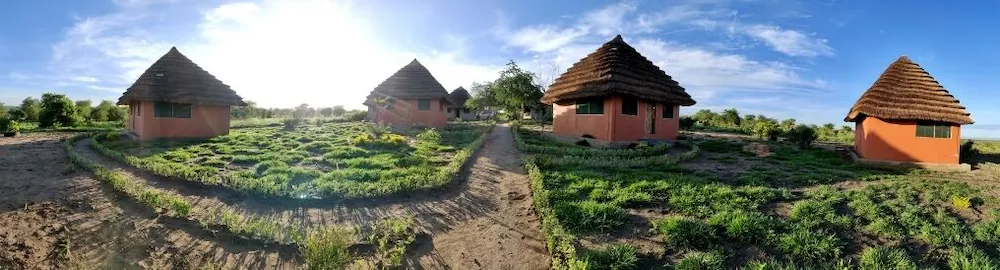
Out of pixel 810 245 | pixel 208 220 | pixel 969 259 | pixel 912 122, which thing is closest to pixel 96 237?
pixel 208 220

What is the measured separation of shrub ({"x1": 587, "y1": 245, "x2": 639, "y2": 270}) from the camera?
570 cm

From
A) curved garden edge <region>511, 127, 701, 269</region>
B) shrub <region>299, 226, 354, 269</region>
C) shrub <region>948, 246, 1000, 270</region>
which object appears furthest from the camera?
shrub <region>948, 246, 1000, 270</region>

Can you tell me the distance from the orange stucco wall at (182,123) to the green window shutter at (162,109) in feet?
0.45

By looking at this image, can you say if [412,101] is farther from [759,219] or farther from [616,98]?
[759,219]

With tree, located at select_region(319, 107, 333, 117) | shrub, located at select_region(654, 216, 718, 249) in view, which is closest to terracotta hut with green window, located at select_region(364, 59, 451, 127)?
shrub, located at select_region(654, 216, 718, 249)

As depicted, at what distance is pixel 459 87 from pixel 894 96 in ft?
127

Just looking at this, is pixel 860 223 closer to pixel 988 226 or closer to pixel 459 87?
pixel 988 226

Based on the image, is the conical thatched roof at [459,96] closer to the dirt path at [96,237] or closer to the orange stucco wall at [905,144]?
the orange stucco wall at [905,144]

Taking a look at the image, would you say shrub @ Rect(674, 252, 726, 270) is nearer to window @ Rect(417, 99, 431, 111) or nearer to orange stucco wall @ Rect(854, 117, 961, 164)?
orange stucco wall @ Rect(854, 117, 961, 164)

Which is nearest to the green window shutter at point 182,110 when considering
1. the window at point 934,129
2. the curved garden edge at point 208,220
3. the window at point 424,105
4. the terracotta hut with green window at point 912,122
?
the window at point 424,105

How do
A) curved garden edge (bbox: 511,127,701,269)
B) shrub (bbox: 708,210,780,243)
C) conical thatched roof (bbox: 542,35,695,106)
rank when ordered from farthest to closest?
1. conical thatched roof (bbox: 542,35,695,106)
2. shrub (bbox: 708,210,780,243)
3. curved garden edge (bbox: 511,127,701,269)

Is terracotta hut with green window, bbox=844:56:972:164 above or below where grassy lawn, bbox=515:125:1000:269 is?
above

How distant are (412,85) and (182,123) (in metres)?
12.2

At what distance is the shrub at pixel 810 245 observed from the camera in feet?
20.6
